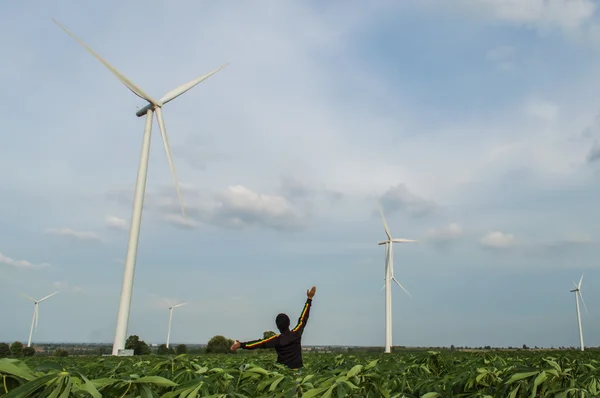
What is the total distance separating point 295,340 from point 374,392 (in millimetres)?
5745

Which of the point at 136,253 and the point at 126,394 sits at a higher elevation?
the point at 136,253

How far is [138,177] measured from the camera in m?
39.2

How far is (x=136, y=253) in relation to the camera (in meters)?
37.2

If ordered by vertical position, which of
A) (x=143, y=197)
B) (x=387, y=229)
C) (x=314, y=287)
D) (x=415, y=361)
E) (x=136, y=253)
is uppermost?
(x=387, y=229)

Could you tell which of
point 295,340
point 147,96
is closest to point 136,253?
point 147,96

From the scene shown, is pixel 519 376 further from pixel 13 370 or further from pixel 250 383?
pixel 13 370

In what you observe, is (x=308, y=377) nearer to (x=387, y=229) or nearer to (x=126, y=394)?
(x=126, y=394)

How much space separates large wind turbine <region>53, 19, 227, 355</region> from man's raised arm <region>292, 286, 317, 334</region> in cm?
2542

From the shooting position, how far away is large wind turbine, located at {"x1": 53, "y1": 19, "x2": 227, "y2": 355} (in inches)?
1393

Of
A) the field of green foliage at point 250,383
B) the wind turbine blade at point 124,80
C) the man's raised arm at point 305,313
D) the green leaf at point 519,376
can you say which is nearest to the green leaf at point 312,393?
the field of green foliage at point 250,383

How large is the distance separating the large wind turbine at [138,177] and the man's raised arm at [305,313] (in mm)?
25419

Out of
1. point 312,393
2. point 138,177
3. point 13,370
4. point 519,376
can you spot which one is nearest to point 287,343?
point 519,376

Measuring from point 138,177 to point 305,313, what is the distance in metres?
32.4

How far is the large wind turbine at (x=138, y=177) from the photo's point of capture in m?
35.4
